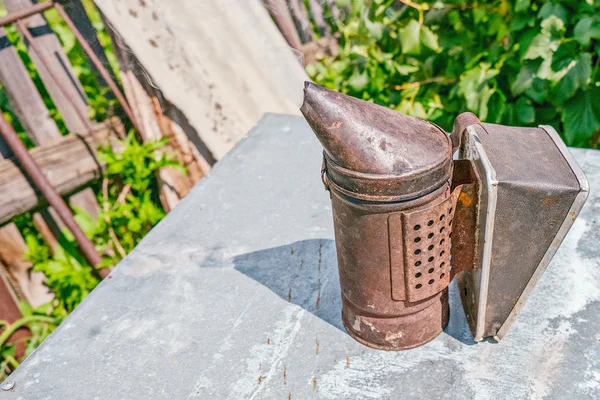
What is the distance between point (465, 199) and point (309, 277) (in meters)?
0.55

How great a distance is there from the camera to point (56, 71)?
2.51 m

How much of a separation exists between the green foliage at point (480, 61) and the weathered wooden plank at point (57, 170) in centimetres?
151

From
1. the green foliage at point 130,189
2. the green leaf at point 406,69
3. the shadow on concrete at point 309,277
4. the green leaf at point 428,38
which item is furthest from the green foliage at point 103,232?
the green leaf at point 428,38

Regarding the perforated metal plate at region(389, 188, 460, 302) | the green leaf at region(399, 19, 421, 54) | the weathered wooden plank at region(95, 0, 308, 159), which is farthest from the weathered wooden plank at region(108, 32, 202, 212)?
the perforated metal plate at region(389, 188, 460, 302)

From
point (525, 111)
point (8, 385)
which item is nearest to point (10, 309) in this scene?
point (8, 385)

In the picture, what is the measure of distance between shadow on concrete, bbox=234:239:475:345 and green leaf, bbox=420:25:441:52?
1.58 m

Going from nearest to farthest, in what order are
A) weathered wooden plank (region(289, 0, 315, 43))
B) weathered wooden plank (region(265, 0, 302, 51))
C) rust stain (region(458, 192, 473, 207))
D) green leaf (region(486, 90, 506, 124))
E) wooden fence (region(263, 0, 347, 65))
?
rust stain (region(458, 192, 473, 207)), green leaf (region(486, 90, 506, 124)), weathered wooden plank (region(265, 0, 302, 51)), wooden fence (region(263, 0, 347, 65)), weathered wooden plank (region(289, 0, 315, 43))

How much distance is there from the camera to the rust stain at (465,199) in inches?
41.2

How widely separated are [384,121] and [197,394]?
72 cm

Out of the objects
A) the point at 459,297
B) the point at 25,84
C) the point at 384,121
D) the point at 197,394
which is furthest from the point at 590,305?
the point at 25,84

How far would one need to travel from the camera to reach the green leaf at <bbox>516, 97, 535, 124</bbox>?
227cm

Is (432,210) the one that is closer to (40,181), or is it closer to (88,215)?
(40,181)

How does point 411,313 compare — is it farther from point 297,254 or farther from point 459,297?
point 297,254

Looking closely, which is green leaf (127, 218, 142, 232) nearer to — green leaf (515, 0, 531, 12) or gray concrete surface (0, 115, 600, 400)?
gray concrete surface (0, 115, 600, 400)
